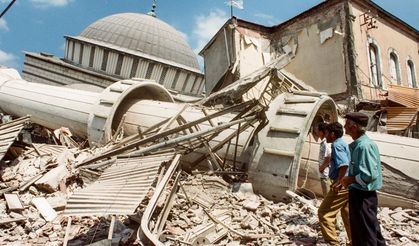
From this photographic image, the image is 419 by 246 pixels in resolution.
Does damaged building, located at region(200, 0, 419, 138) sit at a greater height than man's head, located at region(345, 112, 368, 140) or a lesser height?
greater

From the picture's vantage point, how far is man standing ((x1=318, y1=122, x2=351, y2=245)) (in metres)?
4.16

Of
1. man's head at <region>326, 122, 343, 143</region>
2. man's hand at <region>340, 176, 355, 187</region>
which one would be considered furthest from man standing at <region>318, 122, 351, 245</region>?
man's hand at <region>340, 176, 355, 187</region>

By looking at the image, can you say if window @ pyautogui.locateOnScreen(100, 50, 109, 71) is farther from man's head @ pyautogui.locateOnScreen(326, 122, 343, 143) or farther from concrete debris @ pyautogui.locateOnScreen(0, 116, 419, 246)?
man's head @ pyautogui.locateOnScreen(326, 122, 343, 143)

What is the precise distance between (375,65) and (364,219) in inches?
639

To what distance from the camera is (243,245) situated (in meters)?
4.38

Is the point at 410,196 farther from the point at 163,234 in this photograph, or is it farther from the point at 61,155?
the point at 61,155

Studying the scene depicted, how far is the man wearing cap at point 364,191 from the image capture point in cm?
343

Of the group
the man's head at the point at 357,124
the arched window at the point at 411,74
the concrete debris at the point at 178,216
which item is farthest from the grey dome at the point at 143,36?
Answer: the man's head at the point at 357,124

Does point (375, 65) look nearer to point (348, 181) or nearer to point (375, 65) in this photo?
point (375, 65)

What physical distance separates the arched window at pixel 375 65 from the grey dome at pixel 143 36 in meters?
15.6

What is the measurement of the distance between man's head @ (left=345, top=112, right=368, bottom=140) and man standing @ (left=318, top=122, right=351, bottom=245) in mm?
705

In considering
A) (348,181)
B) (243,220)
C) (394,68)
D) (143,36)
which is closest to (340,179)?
(348,181)

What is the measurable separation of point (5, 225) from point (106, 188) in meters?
1.97

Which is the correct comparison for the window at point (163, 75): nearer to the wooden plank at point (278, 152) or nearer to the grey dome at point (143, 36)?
the grey dome at point (143, 36)
